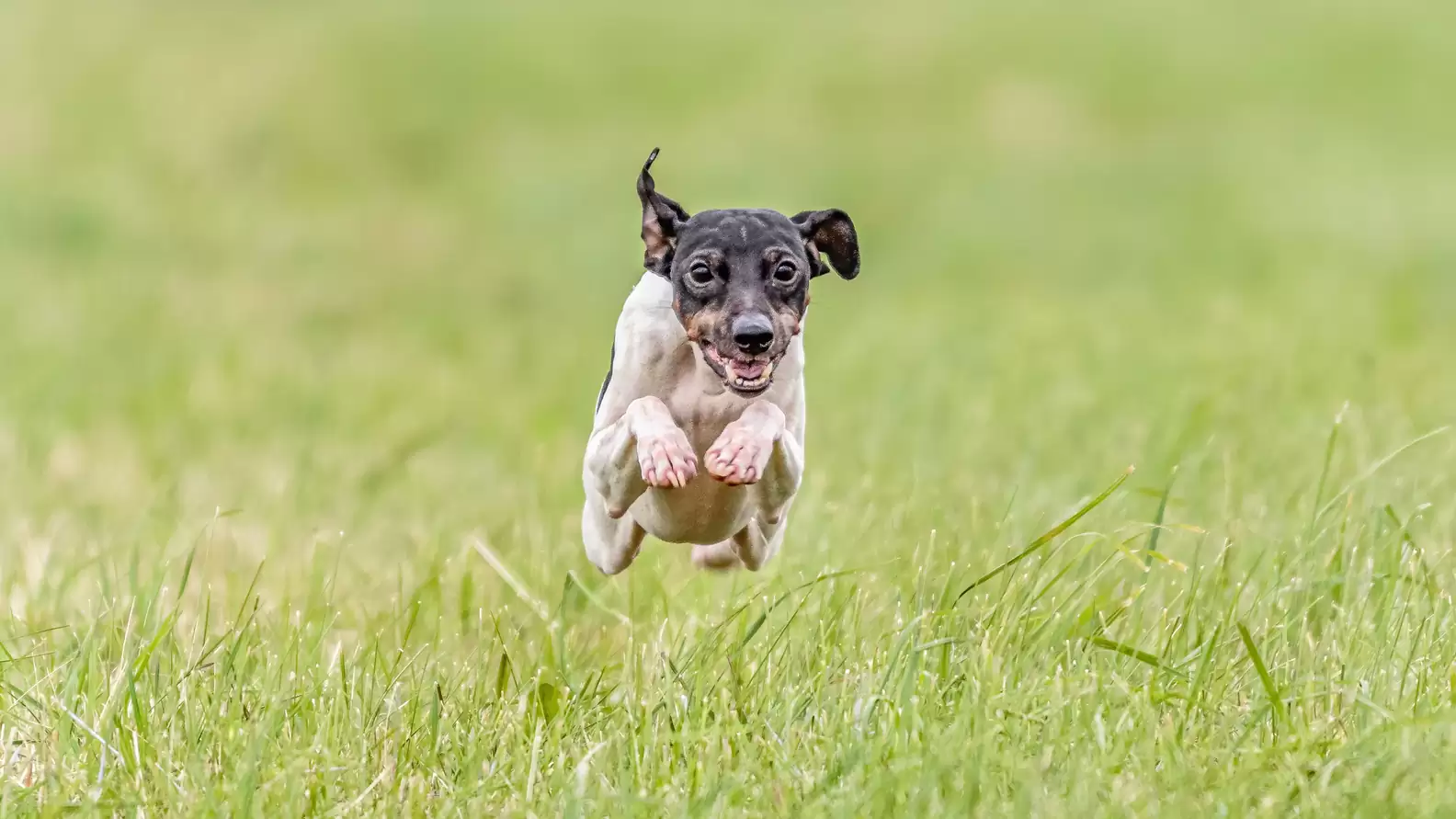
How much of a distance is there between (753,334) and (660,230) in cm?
47

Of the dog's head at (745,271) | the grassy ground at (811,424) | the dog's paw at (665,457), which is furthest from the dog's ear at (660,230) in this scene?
the grassy ground at (811,424)

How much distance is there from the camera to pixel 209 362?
10.4m

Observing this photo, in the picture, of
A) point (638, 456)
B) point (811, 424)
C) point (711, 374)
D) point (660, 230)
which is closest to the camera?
point (638, 456)

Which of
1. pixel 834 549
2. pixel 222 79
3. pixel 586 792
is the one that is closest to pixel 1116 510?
pixel 834 549

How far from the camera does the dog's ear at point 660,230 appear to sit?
139 inches

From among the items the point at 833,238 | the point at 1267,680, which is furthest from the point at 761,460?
the point at 1267,680

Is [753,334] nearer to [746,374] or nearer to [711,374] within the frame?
[746,374]

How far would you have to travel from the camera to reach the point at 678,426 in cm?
374

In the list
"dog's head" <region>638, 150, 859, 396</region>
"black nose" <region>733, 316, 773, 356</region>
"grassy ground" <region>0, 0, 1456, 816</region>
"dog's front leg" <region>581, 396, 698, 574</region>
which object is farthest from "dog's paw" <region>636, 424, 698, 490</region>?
"grassy ground" <region>0, 0, 1456, 816</region>

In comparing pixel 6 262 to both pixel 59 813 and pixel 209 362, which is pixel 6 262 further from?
pixel 59 813

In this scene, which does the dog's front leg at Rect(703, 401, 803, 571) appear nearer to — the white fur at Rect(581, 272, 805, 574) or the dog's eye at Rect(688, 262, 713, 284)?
the white fur at Rect(581, 272, 805, 574)

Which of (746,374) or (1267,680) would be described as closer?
(746,374)

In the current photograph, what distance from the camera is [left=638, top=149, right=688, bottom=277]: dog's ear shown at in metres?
3.53

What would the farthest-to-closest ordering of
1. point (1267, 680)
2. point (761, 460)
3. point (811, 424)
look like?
1. point (811, 424)
2. point (1267, 680)
3. point (761, 460)
